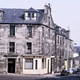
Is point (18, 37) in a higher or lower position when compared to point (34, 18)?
lower

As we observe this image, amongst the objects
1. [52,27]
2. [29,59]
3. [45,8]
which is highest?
[45,8]

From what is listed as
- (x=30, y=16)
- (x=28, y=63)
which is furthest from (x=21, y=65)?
(x=30, y=16)

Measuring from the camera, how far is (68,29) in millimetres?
77312

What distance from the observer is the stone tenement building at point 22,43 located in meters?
46.2

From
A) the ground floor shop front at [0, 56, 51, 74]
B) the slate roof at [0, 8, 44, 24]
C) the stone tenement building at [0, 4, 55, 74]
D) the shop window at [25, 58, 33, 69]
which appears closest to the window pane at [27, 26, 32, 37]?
the stone tenement building at [0, 4, 55, 74]

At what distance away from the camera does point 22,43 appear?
154 feet

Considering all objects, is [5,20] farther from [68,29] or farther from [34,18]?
[68,29]

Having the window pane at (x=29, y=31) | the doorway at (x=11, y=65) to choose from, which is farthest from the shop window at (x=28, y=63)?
the window pane at (x=29, y=31)

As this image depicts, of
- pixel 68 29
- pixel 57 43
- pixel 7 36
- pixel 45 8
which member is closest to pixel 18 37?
pixel 7 36

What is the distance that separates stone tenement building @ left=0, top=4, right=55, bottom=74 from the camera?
46219mm

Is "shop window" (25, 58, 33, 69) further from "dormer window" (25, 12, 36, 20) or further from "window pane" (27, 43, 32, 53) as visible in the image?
"dormer window" (25, 12, 36, 20)

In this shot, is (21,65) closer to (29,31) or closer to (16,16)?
(29,31)

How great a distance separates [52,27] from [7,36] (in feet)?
41.2

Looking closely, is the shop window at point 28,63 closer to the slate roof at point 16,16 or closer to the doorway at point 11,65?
the doorway at point 11,65
